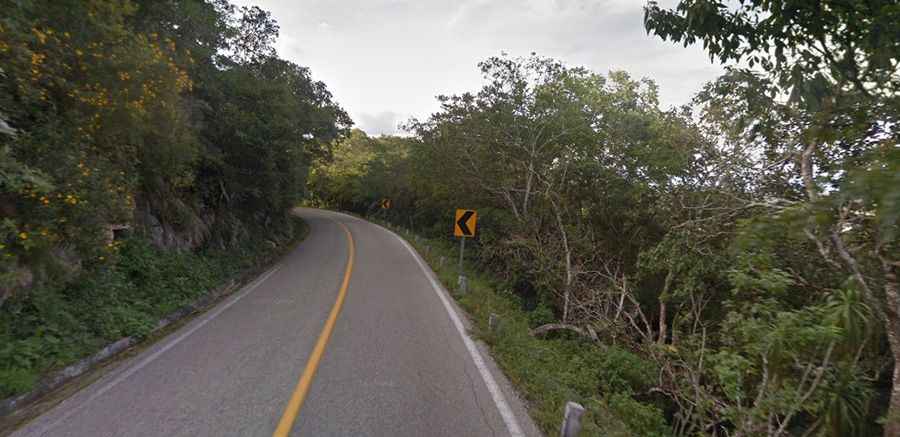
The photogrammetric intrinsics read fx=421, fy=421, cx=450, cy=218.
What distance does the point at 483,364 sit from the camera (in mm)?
6312

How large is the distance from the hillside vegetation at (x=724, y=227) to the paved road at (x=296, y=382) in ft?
3.36

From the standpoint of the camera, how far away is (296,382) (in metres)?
5.27

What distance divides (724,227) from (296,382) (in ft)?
27.1

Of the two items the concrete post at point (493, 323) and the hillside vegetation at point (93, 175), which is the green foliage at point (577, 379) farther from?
the hillside vegetation at point (93, 175)

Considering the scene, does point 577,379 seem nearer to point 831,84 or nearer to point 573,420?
point 573,420

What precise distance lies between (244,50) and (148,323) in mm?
14502

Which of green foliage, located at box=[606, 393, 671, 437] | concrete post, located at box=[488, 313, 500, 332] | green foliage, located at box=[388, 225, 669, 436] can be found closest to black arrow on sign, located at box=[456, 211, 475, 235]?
green foliage, located at box=[388, 225, 669, 436]

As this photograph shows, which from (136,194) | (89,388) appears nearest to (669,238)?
(89,388)

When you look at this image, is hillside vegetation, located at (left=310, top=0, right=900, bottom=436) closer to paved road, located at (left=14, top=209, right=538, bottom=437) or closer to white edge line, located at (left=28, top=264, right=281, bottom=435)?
paved road, located at (left=14, top=209, right=538, bottom=437)

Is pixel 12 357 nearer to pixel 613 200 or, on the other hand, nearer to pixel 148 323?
pixel 148 323

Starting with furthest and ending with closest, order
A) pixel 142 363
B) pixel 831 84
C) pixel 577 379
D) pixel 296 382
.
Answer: pixel 577 379 < pixel 142 363 < pixel 296 382 < pixel 831 84

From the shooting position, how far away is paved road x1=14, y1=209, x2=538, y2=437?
170 inches

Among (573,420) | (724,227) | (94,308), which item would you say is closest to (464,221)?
(724,227)

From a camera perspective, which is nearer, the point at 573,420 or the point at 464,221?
the point at 573,420
